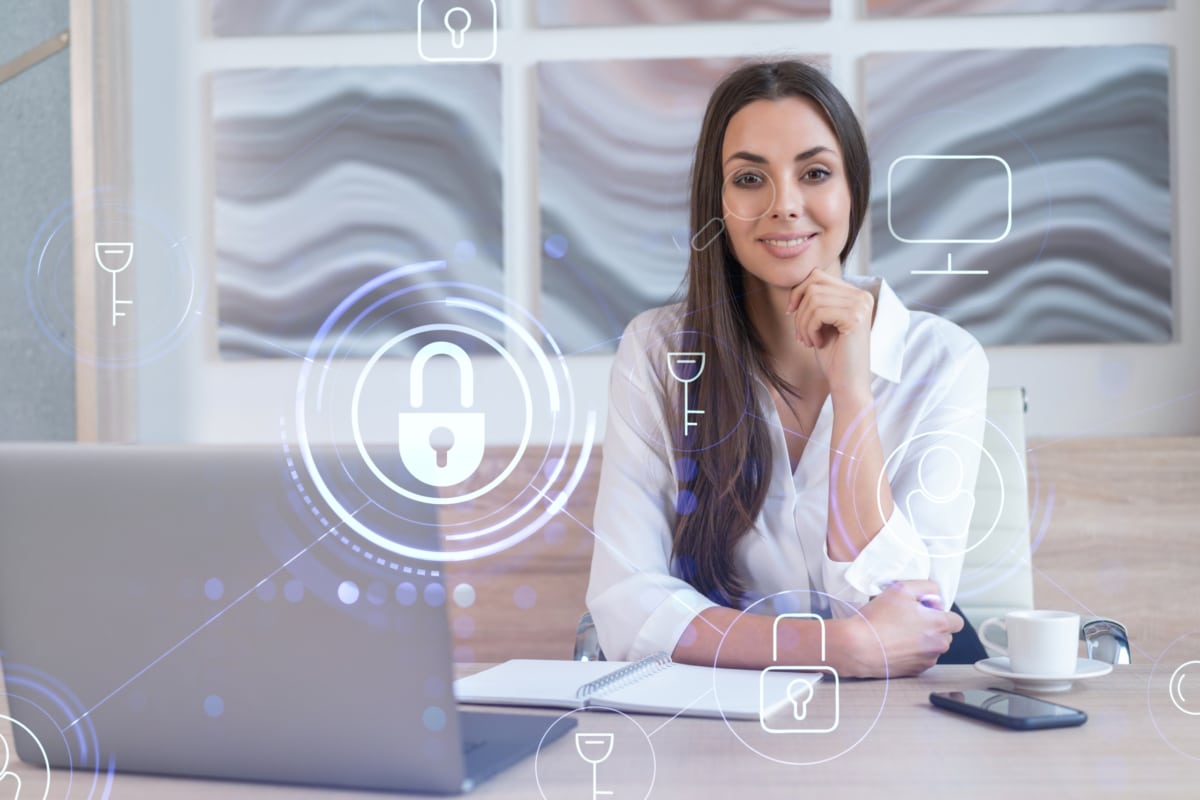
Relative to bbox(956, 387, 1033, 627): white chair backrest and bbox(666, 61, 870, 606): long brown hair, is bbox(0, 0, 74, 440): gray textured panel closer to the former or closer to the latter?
bbox(666, 61, 870, 606): long brown hair

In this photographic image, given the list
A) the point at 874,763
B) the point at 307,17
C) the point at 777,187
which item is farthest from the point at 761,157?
the point at 307,17

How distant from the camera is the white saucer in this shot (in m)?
0.81

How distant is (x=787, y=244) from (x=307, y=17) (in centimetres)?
121

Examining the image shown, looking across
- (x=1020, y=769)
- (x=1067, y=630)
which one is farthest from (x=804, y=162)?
(x=1020, y=769)

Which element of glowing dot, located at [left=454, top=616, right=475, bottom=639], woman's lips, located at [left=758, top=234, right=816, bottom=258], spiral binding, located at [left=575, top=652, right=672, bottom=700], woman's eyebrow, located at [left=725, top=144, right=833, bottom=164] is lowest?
glowing dot, located at [left=454, top=616, right=475, bottom=639]

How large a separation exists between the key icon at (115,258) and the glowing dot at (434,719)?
183 centimetres

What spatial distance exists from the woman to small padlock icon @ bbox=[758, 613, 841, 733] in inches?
5.7

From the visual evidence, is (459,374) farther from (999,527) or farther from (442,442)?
(999,527)

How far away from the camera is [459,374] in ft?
6.71

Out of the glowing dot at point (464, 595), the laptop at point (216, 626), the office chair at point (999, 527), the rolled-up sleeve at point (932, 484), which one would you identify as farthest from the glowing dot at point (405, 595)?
the glowing dot at point (464, 595)

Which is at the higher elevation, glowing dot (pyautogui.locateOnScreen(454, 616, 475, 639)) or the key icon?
the key icon

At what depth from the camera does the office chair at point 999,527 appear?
1354mm

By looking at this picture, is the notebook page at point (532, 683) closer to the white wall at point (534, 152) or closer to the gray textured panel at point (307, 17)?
the white wall at point (534, 152)

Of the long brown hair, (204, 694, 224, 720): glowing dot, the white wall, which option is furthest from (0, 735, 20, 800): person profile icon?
the white wall
